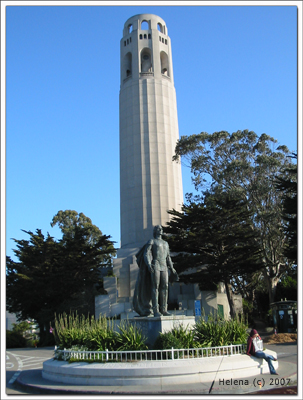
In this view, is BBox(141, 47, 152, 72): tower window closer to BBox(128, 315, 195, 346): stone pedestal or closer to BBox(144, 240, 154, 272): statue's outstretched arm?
BBox(144, 240, 154, 272): statue's outstretched arm

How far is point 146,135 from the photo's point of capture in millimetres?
36438

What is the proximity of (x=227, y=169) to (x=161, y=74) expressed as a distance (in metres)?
14.7

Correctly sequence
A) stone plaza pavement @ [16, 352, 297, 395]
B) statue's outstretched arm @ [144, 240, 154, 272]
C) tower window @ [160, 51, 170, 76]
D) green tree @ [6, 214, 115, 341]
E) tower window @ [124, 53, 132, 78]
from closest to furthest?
stone plaza pavement @ [16, 352, 297, 395] < statue's outstretched arm @ [144, 240, 154, 272] < green tree @ [6, 214, 115, 341] < tower window @ [124, 53, 132, 78] < tower window @ [160, 51, 170, 76]

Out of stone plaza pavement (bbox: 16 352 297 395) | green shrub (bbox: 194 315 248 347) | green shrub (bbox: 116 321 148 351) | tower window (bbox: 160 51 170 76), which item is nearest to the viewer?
stone plaza pavement (bbox: 16 352 297 395)

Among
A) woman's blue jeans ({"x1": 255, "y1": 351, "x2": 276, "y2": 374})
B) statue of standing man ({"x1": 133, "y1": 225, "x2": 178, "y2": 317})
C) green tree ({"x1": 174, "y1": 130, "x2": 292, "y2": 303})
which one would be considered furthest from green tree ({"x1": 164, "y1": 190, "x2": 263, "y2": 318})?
woman's blue jeans ({"x1": 255, "y1": 351, "x2": 276, "y2": 374})

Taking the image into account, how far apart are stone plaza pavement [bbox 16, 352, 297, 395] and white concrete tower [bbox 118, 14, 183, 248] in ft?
85.7

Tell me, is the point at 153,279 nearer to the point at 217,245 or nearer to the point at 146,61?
the point at 217,245

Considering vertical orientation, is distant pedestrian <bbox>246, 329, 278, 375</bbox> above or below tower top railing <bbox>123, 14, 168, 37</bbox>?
below

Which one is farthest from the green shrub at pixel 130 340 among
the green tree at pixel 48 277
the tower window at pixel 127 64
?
the tower window at pixel 127 64

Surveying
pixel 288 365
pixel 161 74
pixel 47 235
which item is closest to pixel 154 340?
pixel 288 365

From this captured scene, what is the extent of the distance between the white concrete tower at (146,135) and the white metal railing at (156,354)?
2499 centimetres

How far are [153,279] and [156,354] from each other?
250cm

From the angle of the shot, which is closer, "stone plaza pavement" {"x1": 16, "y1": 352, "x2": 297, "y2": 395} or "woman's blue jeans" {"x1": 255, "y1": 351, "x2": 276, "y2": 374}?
"stone plaza pavement" {"x1": 16, "y1": 352, "x2": 297, "y2": 395}

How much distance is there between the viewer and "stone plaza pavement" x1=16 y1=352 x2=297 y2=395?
7367 mm
